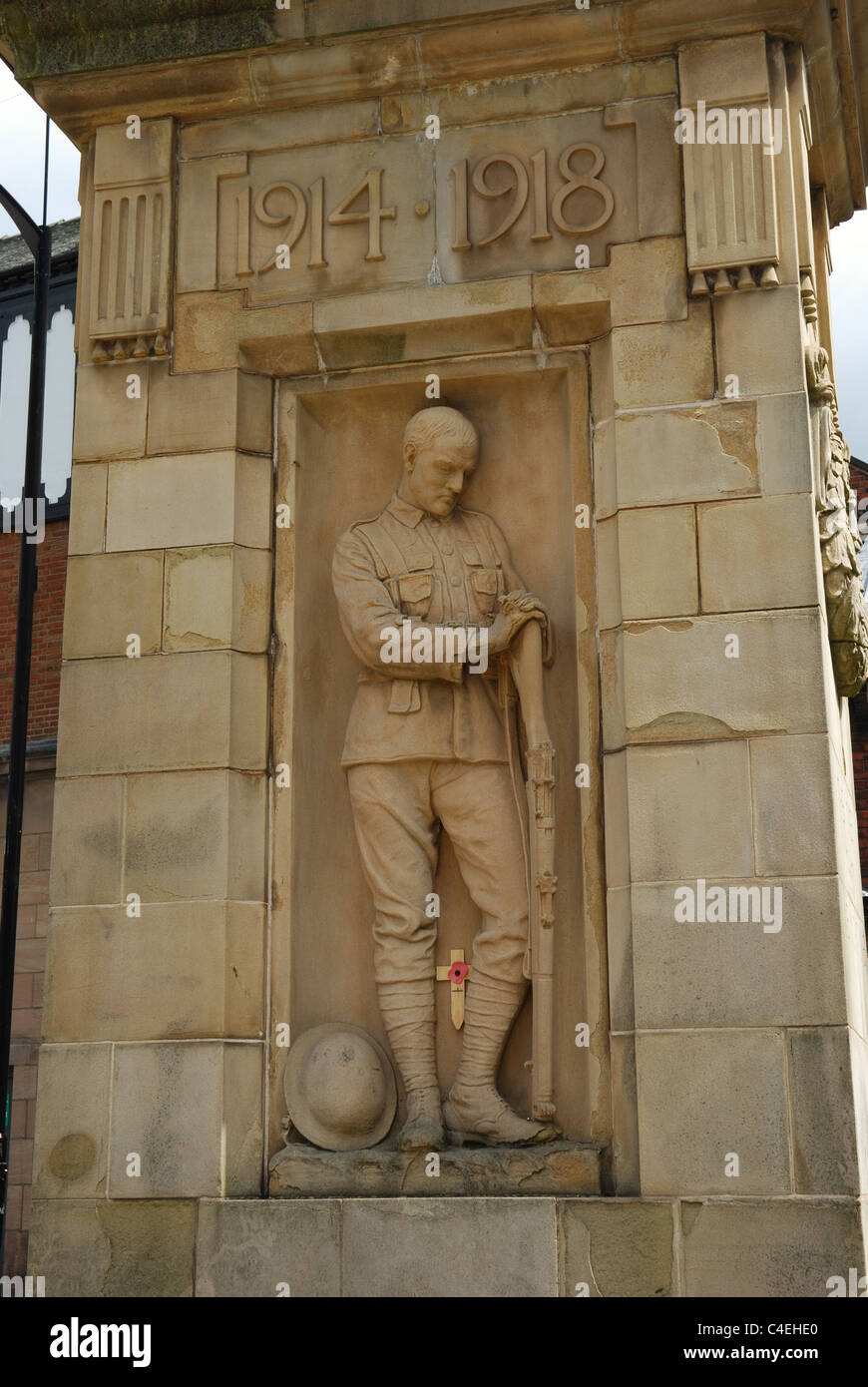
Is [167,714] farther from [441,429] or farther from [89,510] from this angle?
[441,429]

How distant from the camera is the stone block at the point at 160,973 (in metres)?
8.50

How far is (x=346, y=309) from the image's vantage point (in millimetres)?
9211

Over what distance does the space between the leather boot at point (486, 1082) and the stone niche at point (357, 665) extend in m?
0.15

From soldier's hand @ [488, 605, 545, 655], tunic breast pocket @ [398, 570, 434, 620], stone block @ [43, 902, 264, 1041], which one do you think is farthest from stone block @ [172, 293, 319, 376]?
stone block @ [43, 902, 264, 1041]

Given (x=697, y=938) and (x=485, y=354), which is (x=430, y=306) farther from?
(x=697, y=938)

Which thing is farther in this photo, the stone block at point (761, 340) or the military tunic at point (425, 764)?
the military tunic at point (425, 764)

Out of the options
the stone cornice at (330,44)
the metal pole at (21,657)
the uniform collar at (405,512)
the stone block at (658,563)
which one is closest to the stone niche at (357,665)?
the uniform collar at (405,512)

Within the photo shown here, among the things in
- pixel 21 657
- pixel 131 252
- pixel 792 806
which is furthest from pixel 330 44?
pixel 21 657

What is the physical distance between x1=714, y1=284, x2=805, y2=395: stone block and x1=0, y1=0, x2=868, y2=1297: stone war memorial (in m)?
0.02

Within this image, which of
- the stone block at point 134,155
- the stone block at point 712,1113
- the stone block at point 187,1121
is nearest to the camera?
the stone block at point 712,1113

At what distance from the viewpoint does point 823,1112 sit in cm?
757

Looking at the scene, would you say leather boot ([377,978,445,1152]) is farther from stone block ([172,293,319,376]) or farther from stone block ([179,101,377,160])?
stone block ([179,101,377,160])

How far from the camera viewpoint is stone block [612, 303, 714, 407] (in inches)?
340

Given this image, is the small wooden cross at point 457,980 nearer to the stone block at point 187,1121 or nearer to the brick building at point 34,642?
the stone block at point 187,1121
